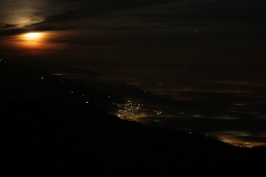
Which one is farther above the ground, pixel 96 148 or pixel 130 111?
pixel 96 148

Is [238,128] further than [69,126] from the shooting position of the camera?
Yes

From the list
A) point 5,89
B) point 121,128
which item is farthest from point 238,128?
point 121,128

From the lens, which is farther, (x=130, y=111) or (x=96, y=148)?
(x=130, y=111)

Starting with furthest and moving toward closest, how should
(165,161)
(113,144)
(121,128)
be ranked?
(121,128)
(113,144)
(165,161)

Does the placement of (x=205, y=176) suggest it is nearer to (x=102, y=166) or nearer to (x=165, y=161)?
(x=165, y=161)

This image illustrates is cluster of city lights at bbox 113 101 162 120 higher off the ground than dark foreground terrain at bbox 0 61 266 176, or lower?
lower

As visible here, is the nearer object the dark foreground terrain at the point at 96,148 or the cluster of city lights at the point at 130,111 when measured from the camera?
the dark foreground terrain at the point at 96,148

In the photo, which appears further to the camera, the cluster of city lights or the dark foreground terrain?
the cluster of city lights

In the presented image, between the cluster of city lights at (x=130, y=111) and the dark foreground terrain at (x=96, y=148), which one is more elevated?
the dark foreground terrain at (x=96, y=148)
